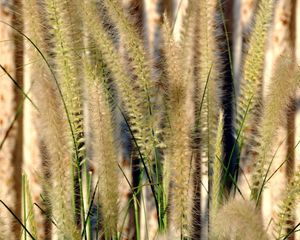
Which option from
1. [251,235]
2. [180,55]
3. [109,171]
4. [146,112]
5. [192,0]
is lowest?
[251,235]

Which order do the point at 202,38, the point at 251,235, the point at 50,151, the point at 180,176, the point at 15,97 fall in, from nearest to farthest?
1. the point at 251,235
2. the point at 50,151
3. the point at 180,176
4. the point at 202,38
5. the point at 15,97

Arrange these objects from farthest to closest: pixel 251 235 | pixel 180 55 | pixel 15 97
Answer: pixel 15 97 < pixel 180 55 < pixel 251 235

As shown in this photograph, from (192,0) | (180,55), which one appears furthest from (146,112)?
(192,0)

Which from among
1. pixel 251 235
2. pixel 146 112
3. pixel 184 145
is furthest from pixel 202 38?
pixel 251 235

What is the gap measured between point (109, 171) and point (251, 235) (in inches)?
16.7

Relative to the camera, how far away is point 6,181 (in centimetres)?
229

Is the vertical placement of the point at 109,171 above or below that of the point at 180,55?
below

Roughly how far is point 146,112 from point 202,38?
23 cm

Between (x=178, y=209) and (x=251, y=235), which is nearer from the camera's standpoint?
(x=251, y=235)

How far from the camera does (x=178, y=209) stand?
65.1 inches

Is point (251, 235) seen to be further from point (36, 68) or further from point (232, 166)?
point (232, 166)

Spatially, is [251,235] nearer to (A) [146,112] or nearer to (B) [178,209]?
(B) [178,209]

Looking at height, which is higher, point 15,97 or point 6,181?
point 15,97

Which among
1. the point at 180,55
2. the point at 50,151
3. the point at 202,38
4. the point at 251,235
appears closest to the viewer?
the point at 251,235
